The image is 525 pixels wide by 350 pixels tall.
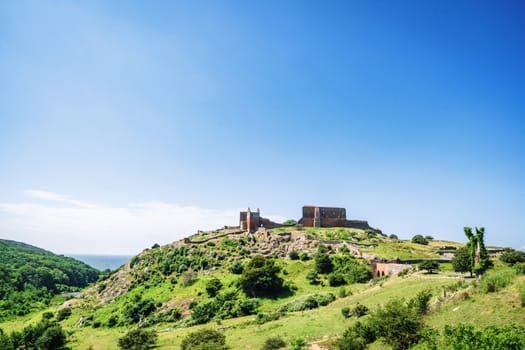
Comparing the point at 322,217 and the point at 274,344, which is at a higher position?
the point at 322,217

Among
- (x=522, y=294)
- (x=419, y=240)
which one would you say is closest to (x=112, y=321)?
(x=522, y=294)

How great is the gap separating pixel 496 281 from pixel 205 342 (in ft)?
80.3

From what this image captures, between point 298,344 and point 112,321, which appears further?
point 112,321

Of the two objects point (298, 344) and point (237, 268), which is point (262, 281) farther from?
point (298, 344)

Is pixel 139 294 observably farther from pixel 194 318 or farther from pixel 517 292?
pixel 517 292

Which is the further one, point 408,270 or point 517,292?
point 408,270

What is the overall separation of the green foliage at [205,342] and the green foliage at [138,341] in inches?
261

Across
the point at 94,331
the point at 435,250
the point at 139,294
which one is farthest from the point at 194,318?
the point at 435,250

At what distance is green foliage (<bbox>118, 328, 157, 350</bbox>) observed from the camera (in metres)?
35.2

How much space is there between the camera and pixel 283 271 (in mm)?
61625

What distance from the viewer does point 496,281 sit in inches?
982

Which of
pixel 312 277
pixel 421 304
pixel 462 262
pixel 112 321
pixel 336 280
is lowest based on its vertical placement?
pixel 112 321

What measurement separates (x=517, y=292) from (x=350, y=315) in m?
14.4

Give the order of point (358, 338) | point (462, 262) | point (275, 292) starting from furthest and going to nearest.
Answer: point (275, 292), point (462, 262), point (358, 338)
